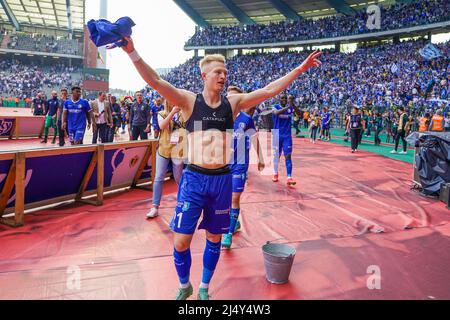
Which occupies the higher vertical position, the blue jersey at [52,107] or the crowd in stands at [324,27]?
the crowd in stands at [324,27]

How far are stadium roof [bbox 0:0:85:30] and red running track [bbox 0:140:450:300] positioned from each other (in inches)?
2105

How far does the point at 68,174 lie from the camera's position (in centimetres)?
559

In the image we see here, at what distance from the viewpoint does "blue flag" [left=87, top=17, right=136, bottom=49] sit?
2191 mm

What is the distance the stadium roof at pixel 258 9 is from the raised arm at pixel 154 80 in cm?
4160

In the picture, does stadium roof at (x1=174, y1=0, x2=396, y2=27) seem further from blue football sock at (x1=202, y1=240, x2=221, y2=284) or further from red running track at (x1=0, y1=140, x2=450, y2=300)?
blue football sock at (x1=202, y1=240, x2=221, y2=284)

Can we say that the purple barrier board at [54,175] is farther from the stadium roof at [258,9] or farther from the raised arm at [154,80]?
the stadium roof at [258,9]

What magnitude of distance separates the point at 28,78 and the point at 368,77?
46.0 m

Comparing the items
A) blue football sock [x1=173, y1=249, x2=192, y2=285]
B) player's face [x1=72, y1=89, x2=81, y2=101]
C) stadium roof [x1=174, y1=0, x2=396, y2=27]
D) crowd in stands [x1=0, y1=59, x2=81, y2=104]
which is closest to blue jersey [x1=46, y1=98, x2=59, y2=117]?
player's face [x1=72, y1=89, x2=81, y2=101]

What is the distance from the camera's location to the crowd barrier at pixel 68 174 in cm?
463

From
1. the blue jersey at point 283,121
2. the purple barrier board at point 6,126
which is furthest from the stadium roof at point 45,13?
the blue jersey at point 283,121
